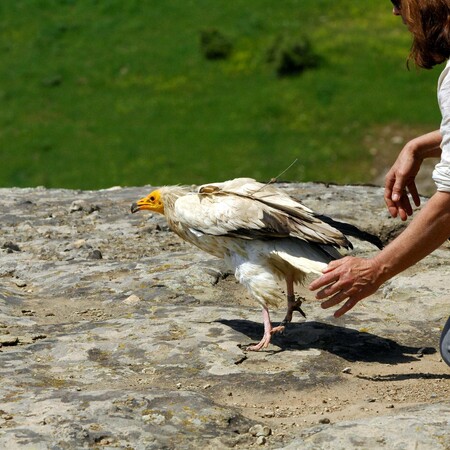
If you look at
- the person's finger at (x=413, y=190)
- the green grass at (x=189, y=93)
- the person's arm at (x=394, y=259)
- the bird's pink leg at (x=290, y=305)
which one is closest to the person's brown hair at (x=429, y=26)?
the person's arm at (x=394, y=259)

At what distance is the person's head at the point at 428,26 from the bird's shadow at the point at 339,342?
2.14 m

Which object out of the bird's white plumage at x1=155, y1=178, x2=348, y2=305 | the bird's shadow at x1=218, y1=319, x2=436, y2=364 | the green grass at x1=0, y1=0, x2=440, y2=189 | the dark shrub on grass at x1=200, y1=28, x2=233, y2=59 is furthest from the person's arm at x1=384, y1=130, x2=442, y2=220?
the dark shrub on grass at x1=200, y1=28, x2=233, y2=59

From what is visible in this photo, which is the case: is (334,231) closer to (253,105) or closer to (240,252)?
(240,252)

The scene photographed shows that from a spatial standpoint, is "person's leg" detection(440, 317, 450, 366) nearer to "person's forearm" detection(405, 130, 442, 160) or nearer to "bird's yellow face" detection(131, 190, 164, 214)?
"person's forearm" detection(405, 130, 442, 160)

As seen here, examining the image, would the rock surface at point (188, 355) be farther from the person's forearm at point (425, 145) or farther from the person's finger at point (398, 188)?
the person's forearm at point (425, 145)

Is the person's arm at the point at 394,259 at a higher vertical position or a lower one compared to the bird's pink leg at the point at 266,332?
higher

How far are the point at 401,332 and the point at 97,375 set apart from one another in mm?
2110

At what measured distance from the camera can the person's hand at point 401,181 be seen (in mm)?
5935

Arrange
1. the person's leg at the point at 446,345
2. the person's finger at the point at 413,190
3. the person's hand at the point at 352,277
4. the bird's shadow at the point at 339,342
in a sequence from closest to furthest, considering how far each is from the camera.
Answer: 1. the person's hand at the point at 352,277
2. the person's leg at the point at 446,345
3. the person's finger at the point at 413,190
4. the bird's shadow at the point at 339,342

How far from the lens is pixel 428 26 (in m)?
4.94

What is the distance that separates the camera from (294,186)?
11.4 metres

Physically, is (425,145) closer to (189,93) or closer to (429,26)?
(429,26)

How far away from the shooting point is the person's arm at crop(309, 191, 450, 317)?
15.7 ft

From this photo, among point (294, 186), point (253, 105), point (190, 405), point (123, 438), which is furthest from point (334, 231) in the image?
point (253, 105)
